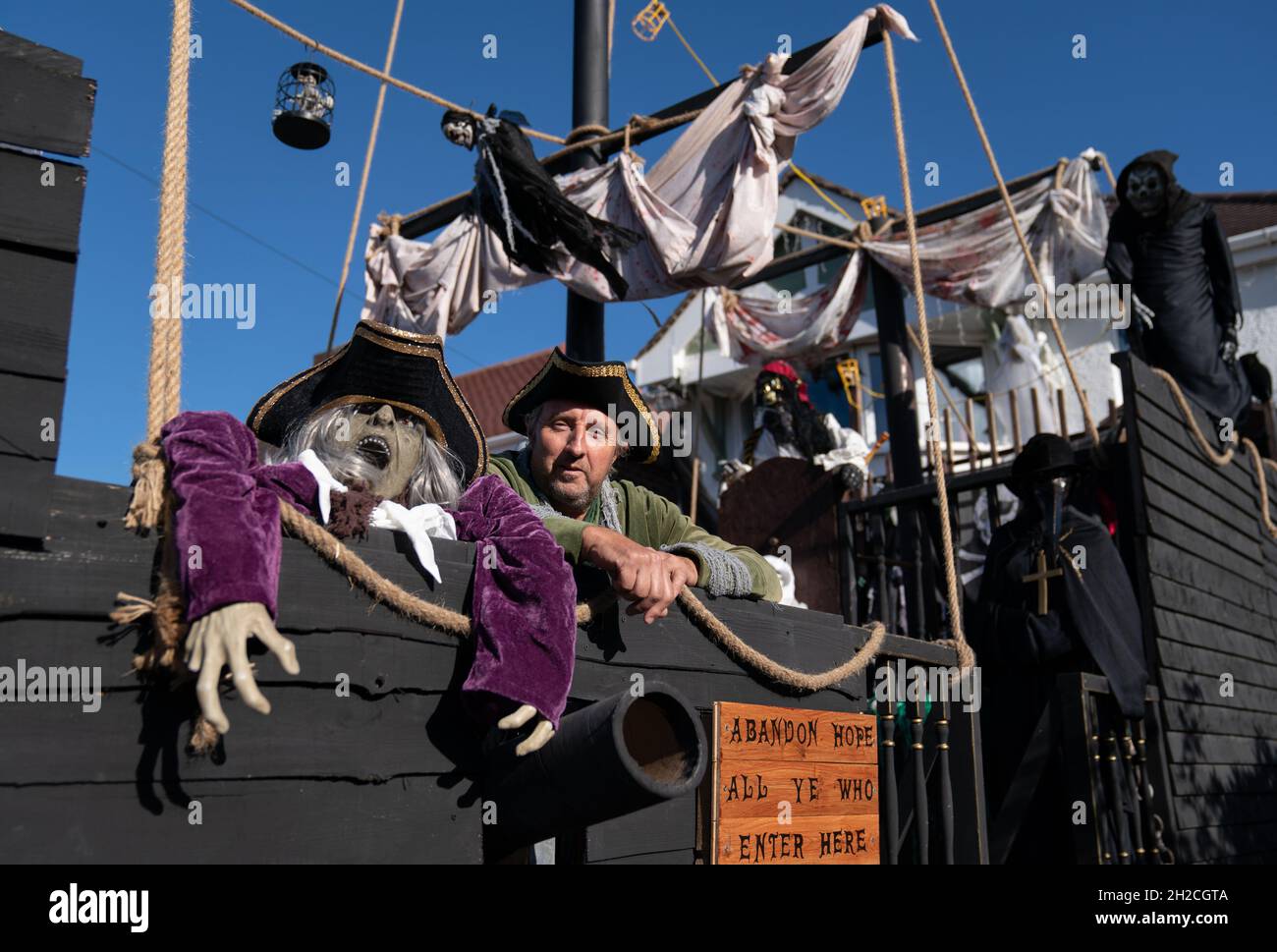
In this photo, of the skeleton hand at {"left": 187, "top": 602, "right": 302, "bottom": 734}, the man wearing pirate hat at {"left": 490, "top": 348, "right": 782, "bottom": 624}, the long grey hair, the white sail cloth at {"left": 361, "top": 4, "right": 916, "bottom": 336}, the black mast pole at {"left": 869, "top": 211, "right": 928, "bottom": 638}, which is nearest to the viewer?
the skeleton hand at {"left": 187, "top": 602, "right": 302, "bottom": 734}

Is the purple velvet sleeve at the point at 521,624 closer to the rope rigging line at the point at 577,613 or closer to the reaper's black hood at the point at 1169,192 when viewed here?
the rope rigging line at the point at 577,613

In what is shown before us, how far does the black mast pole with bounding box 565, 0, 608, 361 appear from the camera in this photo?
281 inches

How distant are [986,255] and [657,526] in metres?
7.57

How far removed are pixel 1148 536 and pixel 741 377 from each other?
1471cm

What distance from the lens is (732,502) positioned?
26.0 ft

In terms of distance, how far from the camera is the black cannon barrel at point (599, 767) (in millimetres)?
2174

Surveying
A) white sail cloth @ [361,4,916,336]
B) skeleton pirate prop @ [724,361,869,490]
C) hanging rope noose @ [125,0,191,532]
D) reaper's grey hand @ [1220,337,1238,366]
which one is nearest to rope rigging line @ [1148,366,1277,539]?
reaper's grey hand @ [1220,337,1238,366]

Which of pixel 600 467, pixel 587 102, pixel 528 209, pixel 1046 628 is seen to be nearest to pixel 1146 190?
pixel 1046 628

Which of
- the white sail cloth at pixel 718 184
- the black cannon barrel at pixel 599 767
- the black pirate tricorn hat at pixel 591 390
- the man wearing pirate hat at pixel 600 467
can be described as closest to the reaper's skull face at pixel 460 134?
the white sail cloth at pixel 718 184

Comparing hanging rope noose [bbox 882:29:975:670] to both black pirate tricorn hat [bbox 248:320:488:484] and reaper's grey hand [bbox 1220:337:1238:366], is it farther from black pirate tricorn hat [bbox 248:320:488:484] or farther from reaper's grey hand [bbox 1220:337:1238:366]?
reaper's grey hand [bbox 1220:337:1238:366]

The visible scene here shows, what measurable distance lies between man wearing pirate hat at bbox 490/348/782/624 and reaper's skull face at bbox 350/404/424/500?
0.58 metres

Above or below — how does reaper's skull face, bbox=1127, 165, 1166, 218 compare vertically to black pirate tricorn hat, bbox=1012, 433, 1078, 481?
above

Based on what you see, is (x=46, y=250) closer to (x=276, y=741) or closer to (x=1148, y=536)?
(x=276, y=741)
